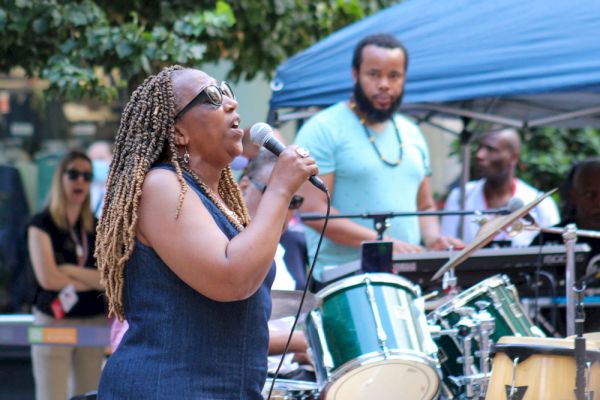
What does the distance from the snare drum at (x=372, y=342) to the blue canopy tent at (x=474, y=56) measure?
6.58 ft

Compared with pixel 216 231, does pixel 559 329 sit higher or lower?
lower

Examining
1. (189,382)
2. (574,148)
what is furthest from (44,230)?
(574,148)

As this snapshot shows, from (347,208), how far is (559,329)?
1.47 meters

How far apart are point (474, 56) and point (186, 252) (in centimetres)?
372

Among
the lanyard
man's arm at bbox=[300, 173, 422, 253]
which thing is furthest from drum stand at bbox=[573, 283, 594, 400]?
the lanyard

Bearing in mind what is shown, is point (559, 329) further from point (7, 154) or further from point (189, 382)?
point (7, 154)

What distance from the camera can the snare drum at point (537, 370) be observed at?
364 cm

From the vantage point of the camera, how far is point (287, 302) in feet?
13.3

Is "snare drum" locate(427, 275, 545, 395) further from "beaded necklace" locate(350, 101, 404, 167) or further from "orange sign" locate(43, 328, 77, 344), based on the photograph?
"orange sign" locate(43, 328, 77, 344)

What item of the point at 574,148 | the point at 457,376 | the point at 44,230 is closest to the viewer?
the point at 457,376

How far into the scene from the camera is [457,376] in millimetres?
4609

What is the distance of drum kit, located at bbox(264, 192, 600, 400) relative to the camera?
4.04m

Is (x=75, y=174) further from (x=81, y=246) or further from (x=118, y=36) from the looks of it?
(x=118, y=36)

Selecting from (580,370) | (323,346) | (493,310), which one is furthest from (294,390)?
(580,370)
